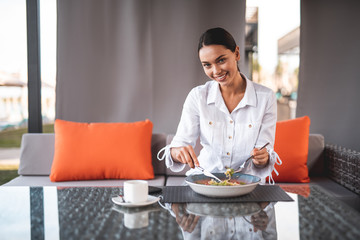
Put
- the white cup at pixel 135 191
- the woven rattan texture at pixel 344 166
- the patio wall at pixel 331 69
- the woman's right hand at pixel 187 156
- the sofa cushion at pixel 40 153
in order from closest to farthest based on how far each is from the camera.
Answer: the white cup at pixel 135 191, the woman's right hand at pixel 187 156, the woven rattan texture at pixel 344 166, the sofa cushion at pixel 40 153, the patio wall at pixel 331 69

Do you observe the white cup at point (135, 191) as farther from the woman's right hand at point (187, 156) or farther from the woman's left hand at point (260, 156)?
the woman's left hand at point (260, 156)

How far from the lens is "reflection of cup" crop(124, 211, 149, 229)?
103 centimetres

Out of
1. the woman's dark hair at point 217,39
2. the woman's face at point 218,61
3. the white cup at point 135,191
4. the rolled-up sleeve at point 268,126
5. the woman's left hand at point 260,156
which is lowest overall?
the white cup at point 135,191

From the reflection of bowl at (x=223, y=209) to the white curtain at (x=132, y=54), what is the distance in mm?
2189

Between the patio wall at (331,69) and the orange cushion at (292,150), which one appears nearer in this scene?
the orange cushion at (292,150)

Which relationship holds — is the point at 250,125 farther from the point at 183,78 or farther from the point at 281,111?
the point at 281,111

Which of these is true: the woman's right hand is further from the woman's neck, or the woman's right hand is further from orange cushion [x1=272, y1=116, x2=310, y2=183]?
orange cushion [x1=272, y1=116, x2=310, y2=183]

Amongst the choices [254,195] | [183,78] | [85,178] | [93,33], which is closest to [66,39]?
[93,33]

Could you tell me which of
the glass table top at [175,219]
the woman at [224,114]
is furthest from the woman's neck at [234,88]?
the glass table top at [175,219]

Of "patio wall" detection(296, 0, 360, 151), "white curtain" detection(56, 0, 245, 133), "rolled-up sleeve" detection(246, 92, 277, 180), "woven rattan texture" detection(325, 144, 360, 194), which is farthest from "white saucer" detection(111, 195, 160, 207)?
"patio wall" detection(296, 0, 360, 151)

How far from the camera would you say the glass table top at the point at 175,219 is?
3.15 ft

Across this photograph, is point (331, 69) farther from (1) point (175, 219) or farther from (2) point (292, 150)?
(1) point (175, 219)

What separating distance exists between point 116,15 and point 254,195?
8.16 ft

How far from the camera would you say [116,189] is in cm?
151
